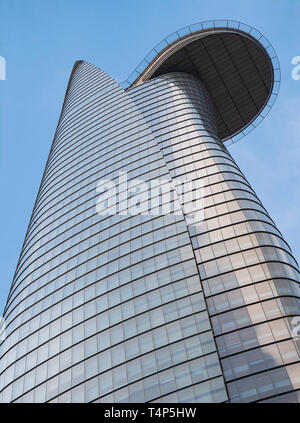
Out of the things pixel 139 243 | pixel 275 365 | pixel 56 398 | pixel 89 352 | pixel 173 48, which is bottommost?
pixel 275 365

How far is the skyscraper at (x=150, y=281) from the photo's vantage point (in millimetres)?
37312

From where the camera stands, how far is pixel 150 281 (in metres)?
44.9

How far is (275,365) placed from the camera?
35.4 meters

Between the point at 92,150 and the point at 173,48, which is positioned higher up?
the point at 173,48

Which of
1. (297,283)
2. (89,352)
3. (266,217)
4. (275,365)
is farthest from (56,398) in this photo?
(266,217)

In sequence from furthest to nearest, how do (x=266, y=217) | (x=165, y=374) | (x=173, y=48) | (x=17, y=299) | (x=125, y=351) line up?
1. (x=173, y=48)
2. (x=17, y=299)
3. (x=266, y=217)
4. (x=125, y=351)
5. (x=165, y=374)

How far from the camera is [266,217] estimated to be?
48781 mm

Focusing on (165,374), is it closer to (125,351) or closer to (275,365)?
(125,351)

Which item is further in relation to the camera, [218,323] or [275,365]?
[218,323]

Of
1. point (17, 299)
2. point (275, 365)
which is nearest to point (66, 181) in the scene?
point (17, 299)

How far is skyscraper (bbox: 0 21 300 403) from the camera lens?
37312 millimetres

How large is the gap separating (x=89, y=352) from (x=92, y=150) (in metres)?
33.3

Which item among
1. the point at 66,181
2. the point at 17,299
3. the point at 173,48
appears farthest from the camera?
the point at 173,48

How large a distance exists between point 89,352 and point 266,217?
768 inches
